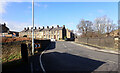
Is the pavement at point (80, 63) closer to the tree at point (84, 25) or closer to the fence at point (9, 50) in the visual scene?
the fence at point (9, 50)

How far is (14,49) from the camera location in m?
10.1

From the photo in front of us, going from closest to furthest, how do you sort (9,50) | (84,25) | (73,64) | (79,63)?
1. (73,64)
2. (79,63)
3. (9,50)
4. (84,25)

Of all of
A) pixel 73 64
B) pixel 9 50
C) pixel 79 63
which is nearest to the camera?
pixel 73 64

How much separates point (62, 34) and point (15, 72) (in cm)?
7972

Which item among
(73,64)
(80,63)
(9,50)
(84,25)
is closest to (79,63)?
(80,63)

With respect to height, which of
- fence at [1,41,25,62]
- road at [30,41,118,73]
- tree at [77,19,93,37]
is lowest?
road at [30,41,118,73]

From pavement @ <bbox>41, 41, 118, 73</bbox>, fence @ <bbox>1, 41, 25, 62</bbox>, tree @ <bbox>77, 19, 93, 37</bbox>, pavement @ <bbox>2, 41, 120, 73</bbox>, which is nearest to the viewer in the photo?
pavement @ <bbox>2, 41, 120, 73</bbox>

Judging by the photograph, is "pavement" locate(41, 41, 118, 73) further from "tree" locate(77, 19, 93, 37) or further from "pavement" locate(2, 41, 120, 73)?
"tree" locate(77, 19, 93, 37)

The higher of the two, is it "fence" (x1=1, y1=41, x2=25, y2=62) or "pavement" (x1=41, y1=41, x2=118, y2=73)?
"fence" (x1=1, y1=41, x2=25, y2=62)

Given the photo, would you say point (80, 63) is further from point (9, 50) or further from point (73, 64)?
point (9, 50)

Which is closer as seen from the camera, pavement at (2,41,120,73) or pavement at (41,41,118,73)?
pavement at (2,41,120,73)

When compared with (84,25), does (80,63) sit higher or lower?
lower

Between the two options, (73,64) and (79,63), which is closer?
(73,64)

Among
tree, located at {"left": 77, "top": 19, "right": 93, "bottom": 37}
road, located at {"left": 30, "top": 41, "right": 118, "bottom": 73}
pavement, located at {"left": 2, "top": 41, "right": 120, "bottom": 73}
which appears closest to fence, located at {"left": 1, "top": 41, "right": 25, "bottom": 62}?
pavement, located at {"left": 2, "top": 41, "right": 120, "bottom": 73}
